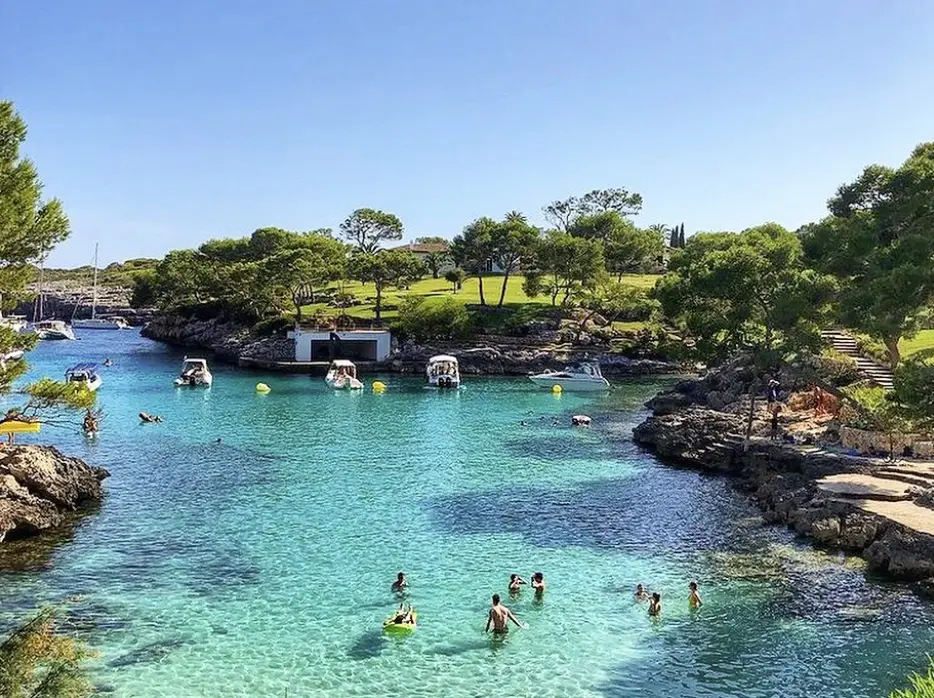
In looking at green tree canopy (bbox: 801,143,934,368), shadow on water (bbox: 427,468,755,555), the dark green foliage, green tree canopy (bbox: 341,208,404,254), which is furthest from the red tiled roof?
the dark green foliage

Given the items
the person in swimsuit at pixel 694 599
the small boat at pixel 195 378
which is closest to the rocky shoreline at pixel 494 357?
the small boat at pixel 195 378

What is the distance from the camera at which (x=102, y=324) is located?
159 metres

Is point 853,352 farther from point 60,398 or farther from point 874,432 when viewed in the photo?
point 60,398

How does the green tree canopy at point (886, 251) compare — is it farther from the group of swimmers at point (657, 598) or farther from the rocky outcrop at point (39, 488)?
the rocky outcrop at point (39, 488)

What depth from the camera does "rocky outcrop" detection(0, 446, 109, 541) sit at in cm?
2972

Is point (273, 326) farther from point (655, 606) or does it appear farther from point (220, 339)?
point (655, 606)

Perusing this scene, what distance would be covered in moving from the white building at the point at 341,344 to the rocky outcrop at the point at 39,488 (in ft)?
176

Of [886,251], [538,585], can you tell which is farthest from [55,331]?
[886,251]

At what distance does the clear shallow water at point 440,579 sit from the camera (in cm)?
1997

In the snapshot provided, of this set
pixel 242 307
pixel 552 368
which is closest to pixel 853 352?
pixel 552 368

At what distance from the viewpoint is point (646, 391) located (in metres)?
75.9

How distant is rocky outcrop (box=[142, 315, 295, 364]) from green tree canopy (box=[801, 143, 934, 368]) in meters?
62.5

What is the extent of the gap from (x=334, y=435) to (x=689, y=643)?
3359 cm

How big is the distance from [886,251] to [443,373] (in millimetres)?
47672
